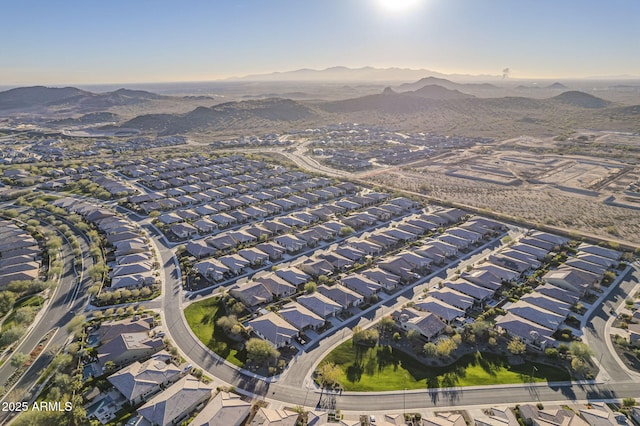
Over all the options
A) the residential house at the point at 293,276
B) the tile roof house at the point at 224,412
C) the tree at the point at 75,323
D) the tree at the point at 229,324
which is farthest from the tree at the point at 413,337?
the tree at the point at 75,323

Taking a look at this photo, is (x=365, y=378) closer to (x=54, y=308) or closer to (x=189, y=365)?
(x=189, y=365)

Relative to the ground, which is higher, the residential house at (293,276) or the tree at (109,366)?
the residential house at (293,276)

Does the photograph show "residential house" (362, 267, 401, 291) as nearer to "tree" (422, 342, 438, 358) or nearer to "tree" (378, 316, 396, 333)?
"tree" (378, 316, 396, 333)

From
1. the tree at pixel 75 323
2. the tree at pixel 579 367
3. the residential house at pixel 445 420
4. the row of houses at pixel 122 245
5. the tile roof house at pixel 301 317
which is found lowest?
the tree at pixel 579 367

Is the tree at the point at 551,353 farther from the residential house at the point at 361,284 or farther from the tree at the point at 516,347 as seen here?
the residential house at the point at 361,284

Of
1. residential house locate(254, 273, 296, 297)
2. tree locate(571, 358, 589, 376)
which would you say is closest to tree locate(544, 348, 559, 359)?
tree locate(571, 358, 589, 376)

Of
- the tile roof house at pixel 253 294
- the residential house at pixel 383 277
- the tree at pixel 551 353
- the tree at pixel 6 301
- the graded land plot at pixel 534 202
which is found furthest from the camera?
the graded land plot at pixel 534 202

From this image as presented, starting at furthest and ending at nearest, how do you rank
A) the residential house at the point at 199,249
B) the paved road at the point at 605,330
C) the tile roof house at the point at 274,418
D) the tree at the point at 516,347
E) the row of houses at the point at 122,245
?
the residential house at the point at 199,249
the row of houses at the point at 122,245
the tree at the point at 516,347
the paved road at the point at 605,330
the tile roof house at the point at 274,418

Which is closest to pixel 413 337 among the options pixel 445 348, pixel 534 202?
pixel 445 348
